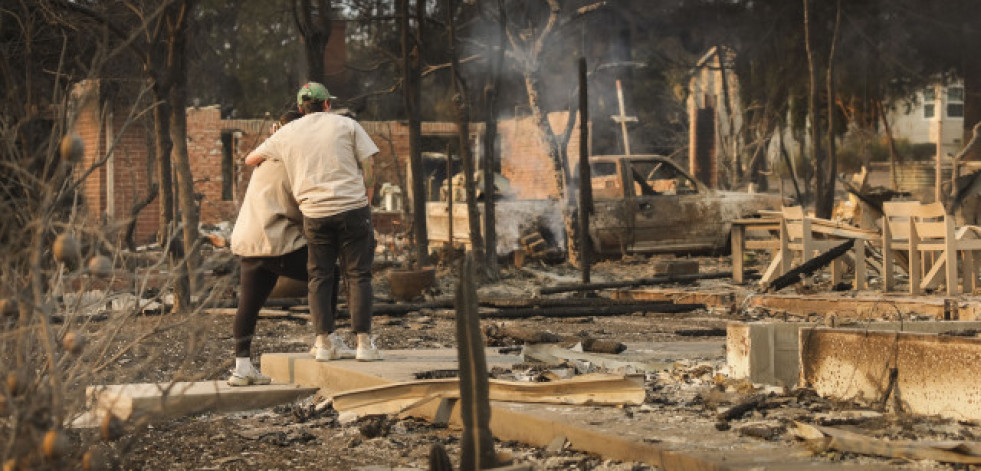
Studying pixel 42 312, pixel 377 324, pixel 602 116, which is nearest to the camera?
pixel 42 312

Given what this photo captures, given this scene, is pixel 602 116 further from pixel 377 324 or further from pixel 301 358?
pixel 301 358

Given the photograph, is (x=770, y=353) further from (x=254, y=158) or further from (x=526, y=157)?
(x=526, y=157)

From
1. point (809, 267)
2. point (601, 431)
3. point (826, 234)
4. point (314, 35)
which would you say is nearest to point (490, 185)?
point (314, 35)

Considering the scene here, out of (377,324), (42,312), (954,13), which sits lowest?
(377,324)

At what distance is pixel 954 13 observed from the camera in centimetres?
2650

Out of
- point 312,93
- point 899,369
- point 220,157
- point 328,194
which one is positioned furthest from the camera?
point 220,157

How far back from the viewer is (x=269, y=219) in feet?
25.9

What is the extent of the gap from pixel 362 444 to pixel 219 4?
29765 mm

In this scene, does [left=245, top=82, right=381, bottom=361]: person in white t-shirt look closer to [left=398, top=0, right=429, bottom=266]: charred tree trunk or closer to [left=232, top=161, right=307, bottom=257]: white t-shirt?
[left=232, top=161, right=307, bottom=257]: white t-shirt

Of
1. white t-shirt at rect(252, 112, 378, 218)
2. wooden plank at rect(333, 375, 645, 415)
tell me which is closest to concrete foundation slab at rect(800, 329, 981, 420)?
wooden plank at rect(333, 375, 645, 415)

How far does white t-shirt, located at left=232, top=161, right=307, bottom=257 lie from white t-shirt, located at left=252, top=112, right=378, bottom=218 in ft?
0.39

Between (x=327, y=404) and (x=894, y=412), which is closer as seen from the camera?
(x=894, y=412)

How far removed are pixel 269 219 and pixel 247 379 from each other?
973 mm

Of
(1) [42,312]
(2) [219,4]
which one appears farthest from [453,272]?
(2) [219,4]
